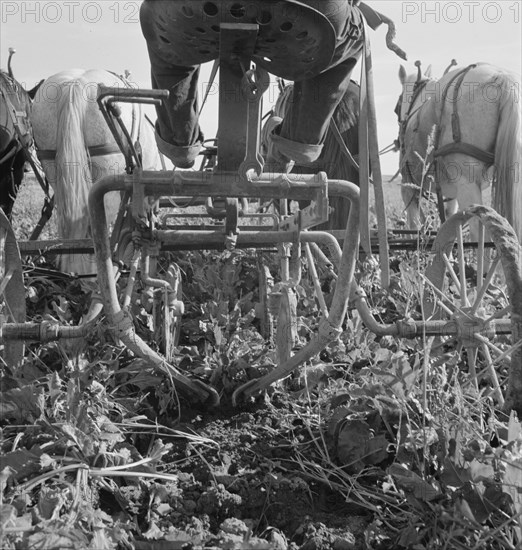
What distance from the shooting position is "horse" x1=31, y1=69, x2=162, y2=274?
4840 millimetres

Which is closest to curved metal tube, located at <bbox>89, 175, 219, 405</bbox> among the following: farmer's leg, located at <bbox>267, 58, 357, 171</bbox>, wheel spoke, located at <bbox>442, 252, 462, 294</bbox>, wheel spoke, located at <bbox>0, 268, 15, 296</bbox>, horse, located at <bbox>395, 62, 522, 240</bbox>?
wheel spoke, located at <bbox>0, 268, 15, 296</bbox>

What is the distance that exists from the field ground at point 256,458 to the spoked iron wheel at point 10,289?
0.30 feet

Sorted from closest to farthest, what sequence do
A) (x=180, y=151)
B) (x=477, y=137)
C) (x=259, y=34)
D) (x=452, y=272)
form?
1. (x=259, y=34)
2. (x=180, y=151)
3. (x=452, y=272)
4. (x=477, y=137)

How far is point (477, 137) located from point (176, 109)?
335 cm

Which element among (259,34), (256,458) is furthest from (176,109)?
(256,458)

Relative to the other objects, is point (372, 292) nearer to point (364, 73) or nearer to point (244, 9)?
point (364, 73)

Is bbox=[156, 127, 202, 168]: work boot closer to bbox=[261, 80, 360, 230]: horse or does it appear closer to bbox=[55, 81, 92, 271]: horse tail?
bbox=[55, 81, 92, 271]: horse tail

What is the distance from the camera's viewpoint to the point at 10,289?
8.88ft

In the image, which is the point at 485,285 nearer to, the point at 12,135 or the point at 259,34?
the point at 259,34

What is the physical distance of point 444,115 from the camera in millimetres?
5387

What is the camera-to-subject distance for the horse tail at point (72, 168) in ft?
15.8

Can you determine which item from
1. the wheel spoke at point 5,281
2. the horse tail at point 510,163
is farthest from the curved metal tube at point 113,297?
the horse tail at point 510,163

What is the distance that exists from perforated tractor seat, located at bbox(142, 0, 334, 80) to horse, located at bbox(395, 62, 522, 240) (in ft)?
10.1

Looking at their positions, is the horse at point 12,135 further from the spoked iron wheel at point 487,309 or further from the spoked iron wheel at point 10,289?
the spoked iron wheel at point 487,309
